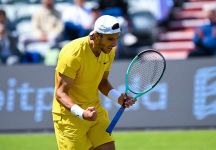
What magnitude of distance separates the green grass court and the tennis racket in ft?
12.9

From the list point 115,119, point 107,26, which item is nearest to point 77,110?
point 115,119

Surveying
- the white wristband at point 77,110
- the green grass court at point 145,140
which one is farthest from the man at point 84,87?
the green grass court at point 145,140

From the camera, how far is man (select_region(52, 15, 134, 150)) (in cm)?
729

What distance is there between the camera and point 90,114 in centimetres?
697

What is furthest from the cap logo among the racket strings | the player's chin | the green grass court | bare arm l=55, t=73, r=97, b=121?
the green grass court

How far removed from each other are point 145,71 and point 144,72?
2cm

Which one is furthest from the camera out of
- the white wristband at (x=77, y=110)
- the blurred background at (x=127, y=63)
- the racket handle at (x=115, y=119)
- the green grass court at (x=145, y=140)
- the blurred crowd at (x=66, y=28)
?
the blurred crowd at (x=66, y=28)

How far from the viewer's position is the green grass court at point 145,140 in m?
11.7

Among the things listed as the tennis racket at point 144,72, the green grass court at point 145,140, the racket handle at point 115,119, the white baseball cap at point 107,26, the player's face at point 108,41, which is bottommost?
the green grass court at point 145,140

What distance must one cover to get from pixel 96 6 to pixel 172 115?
444cm

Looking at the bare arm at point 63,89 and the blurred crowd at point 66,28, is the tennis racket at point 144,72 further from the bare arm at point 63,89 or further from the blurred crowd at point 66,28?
the blurred crowd at point 66,28

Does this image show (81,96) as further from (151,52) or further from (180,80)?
(180,80)

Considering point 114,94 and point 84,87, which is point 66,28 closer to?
point 114,94

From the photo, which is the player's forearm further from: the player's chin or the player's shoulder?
the player's chin
